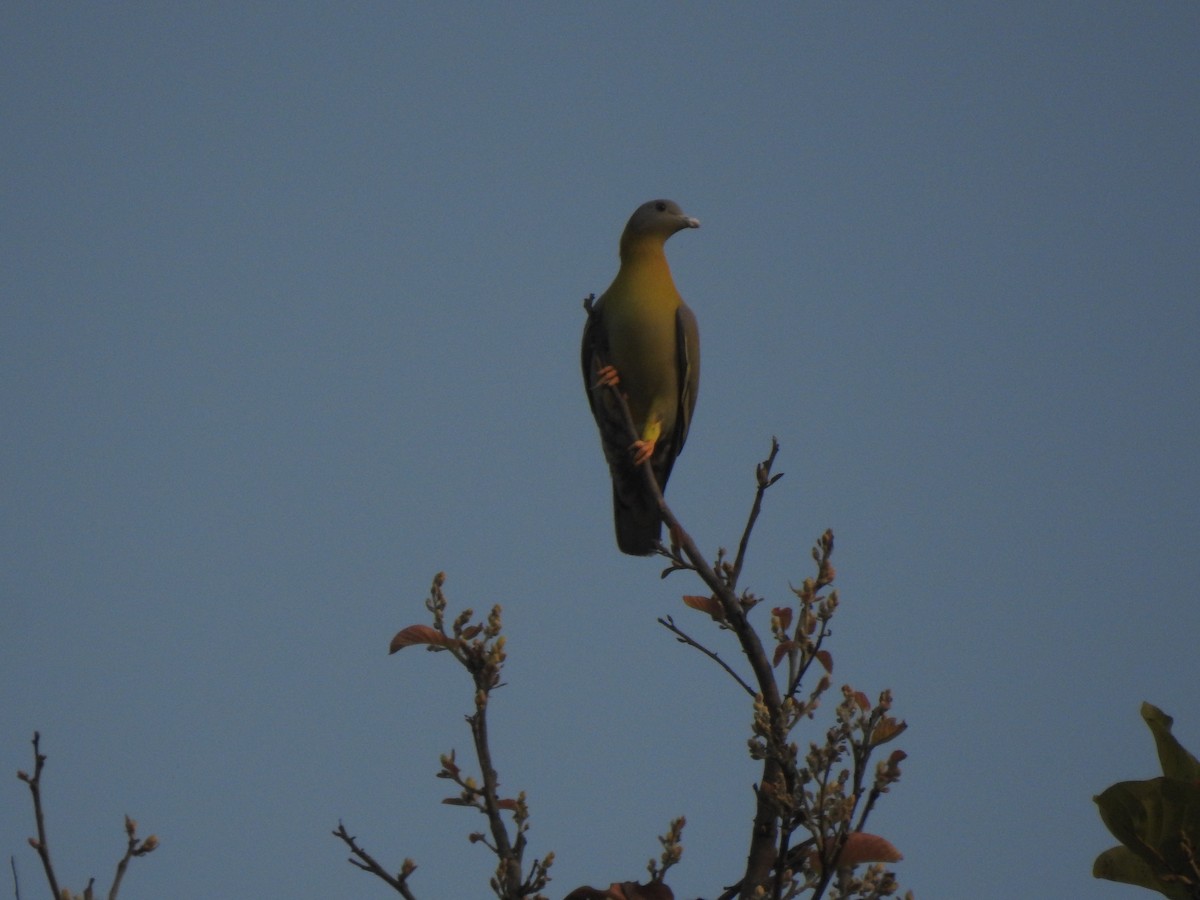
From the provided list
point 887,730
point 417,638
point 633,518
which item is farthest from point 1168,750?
point 633,518

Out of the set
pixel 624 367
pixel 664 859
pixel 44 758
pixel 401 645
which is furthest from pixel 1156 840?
pixel 624 367

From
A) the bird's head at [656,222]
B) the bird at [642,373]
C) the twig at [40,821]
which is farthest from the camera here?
the bird's head at [656,222]

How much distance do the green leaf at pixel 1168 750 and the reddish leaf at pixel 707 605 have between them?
1070 millimetres

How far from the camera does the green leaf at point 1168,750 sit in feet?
10.4

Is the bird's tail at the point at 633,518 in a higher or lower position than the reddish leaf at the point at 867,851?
higher

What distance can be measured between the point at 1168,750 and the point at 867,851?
0.83 meters

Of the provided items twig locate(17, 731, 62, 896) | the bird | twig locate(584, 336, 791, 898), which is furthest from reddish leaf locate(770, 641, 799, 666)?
the bird

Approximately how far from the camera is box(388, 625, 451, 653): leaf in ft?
10.5

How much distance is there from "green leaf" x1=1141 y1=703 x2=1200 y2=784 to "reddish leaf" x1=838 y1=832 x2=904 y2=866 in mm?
731

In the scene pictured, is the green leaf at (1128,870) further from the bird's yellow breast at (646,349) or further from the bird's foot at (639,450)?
the bird's yellow breast at (646,349)

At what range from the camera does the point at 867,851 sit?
2.95 metres

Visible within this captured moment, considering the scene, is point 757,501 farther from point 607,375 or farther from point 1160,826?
point 607,375

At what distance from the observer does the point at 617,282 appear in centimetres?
696

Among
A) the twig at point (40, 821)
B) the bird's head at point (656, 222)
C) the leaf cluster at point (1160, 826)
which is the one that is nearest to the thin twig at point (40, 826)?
the twig at point (40, 821)
